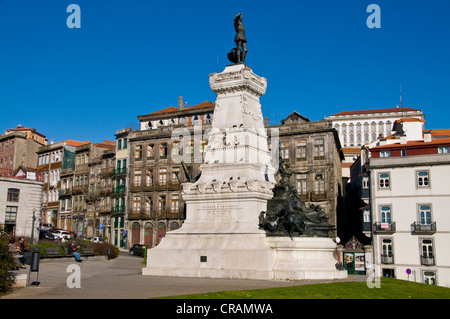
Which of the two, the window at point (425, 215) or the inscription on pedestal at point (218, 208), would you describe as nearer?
the inscription on pedestal at point (218, 208)

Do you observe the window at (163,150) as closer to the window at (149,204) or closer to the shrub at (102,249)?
the window at (149,204)

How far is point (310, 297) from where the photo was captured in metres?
14.7

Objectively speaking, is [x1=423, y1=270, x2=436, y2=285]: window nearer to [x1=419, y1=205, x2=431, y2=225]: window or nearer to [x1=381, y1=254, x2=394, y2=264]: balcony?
A: [x1=381, y1=254, x2=394, y2=264]: balcony

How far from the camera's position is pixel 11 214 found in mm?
52469

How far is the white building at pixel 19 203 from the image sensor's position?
5206cm

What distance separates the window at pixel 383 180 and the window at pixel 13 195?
3388 cm

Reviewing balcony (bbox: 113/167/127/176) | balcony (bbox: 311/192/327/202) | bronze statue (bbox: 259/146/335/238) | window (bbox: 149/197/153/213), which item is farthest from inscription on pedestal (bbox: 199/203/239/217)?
balcony (bbox: 113/167/127/176)

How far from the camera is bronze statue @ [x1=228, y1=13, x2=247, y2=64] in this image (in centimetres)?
2672

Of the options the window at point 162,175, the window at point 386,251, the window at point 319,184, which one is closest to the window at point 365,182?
the window at point 386,251

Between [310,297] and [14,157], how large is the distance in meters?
80.9

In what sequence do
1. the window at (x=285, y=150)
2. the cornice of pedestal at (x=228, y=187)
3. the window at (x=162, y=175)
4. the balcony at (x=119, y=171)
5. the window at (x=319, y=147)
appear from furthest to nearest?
the balcony at (x=119, y=171) < the window at (x=162, y=175) < the window at (x=285, y=150) < the window at (x=319, y=147) < the cornice of pedestal at (x=228, y=187)

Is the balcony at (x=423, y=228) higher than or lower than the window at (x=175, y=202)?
lower
